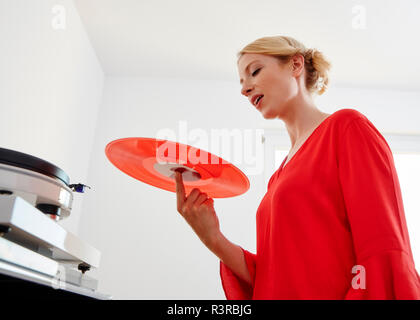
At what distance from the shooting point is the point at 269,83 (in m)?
0.85

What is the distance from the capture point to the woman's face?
33.5 inches

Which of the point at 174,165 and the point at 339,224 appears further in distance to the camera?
the point at 174,165

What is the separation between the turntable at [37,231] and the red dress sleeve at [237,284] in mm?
271

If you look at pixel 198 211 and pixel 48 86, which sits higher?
pixel 48 86

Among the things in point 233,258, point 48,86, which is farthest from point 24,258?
point 48,86

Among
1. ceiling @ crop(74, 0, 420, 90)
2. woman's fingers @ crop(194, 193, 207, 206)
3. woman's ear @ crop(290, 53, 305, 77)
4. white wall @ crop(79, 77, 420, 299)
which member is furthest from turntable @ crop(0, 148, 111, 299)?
ceiling @ crop(74, 0, 420, 90)

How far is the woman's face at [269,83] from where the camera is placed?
33.5 inches

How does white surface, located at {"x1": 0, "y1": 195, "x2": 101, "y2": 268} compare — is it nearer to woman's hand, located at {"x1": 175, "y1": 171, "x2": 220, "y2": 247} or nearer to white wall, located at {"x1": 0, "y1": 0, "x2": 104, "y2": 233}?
woman's hand, located at {"x1": 175, "y1": 171, "x2": 220, "y2": 247}

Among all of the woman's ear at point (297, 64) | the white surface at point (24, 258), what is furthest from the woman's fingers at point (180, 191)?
→ the woman's ear at point (297, 64)

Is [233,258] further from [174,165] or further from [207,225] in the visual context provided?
[174,165]

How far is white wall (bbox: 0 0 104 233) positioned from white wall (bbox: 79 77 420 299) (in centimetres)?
14

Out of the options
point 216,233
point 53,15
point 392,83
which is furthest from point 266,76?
point 392,83

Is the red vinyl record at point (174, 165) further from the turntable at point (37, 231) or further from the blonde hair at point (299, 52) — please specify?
the blonde hair at point (299, 52)

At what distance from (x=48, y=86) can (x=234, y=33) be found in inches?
39.3
